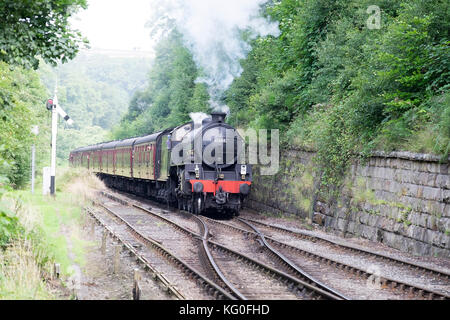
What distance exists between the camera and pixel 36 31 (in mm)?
9258

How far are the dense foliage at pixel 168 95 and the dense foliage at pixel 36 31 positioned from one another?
2038cm

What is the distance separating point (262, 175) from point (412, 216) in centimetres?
1113

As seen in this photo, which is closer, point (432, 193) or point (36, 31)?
point (36, 31)

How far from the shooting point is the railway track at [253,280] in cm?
795

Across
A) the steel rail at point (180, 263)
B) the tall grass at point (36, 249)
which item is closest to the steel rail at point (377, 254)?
the steel rail at point (180, 263)

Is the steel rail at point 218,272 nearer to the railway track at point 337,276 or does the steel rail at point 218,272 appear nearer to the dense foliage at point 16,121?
the railway track at point 337,276

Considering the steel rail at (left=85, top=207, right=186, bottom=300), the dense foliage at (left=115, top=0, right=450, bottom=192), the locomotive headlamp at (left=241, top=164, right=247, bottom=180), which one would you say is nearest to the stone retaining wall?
the dense foliage at (left=115, top=0, right=450, bottom=192)

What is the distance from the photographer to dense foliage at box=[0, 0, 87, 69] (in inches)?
346

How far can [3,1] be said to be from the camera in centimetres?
846

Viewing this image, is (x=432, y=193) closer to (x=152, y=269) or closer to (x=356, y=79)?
(x=356, y=79)

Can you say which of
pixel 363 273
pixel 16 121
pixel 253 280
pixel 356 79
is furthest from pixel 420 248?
pixel 16 121

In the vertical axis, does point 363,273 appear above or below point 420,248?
below

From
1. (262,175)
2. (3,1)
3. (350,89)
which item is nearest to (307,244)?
(350,89)

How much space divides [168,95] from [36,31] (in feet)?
154
